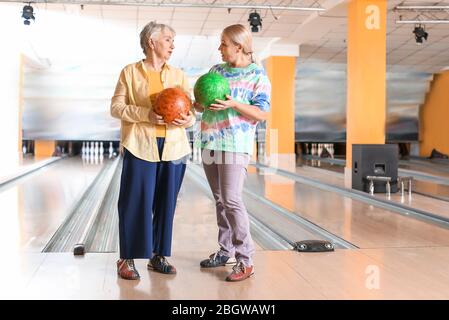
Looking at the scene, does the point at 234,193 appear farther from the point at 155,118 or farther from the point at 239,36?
the point at 239,36

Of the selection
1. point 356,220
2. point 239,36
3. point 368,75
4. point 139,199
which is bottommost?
point 356,220

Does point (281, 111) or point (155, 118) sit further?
point (281, 111)

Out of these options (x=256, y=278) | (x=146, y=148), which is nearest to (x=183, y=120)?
(x=146, y=148)

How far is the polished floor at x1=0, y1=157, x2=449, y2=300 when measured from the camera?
2.71m

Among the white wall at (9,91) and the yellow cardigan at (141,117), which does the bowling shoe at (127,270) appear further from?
the white wall at (9,91)

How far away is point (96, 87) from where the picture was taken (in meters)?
16.6

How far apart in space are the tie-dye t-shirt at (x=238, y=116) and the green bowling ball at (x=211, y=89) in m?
0.10

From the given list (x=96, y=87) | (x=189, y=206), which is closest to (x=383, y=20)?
(x=189, y=206)

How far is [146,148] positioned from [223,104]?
46cm

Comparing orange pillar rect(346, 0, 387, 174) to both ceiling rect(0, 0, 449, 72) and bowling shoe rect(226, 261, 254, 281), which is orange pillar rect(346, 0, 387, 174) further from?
bowling shoe rect(226, 261, 254, 281)

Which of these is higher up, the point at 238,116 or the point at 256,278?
the point at 238,116

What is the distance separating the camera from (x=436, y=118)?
54.6 feet

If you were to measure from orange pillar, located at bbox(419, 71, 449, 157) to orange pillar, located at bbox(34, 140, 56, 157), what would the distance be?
11209 mm
